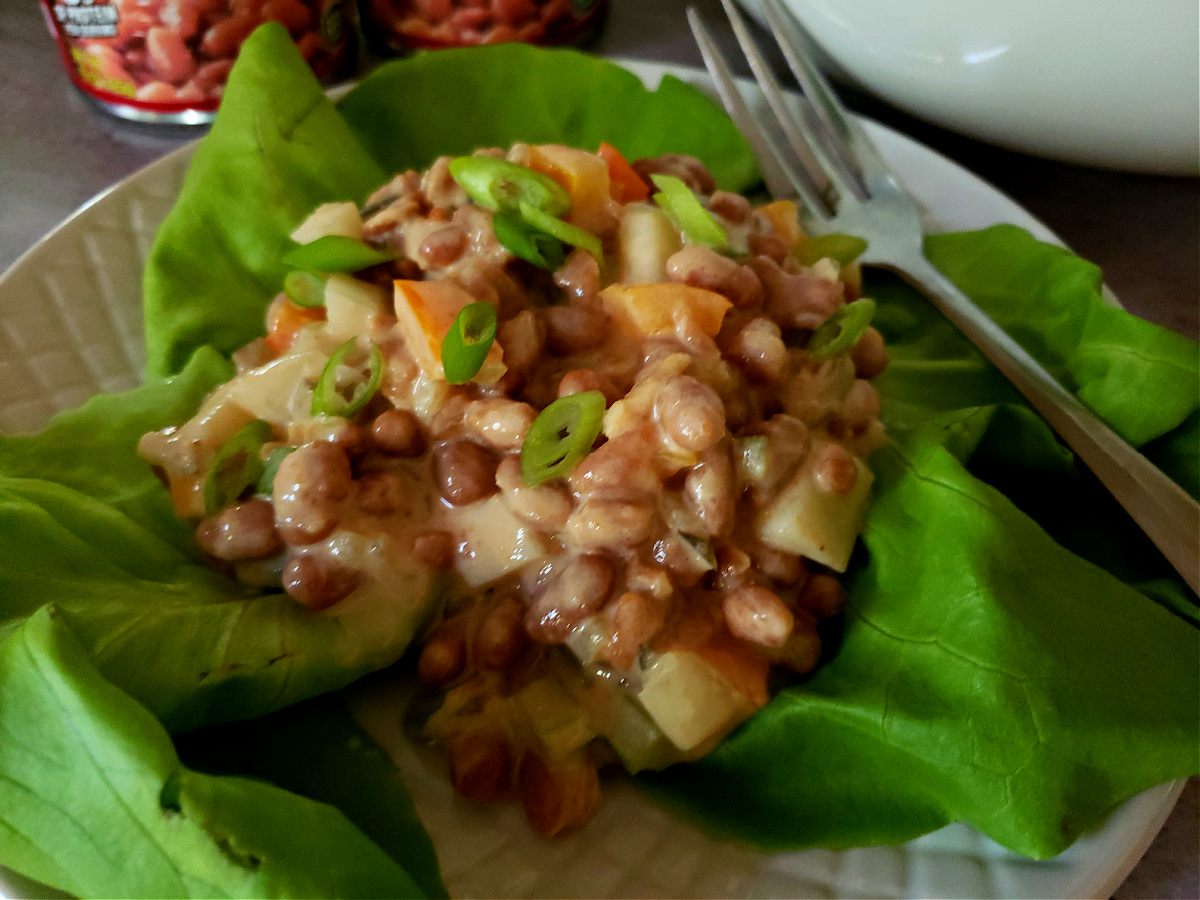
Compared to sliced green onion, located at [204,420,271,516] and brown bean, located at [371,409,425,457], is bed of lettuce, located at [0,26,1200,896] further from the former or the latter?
brown bean, located at [371,409,425,457]

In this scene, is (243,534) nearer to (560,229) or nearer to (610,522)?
(610,522)

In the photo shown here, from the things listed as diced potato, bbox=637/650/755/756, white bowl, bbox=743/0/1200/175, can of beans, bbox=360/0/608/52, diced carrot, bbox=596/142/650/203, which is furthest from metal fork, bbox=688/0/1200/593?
diced potato, bbox=637/650/755/756

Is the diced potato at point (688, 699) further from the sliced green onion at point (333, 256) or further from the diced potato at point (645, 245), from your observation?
the sliced green onion at point (333, 256)

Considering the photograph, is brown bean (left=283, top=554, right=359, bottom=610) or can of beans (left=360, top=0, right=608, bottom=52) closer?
brown bean (left=283, top=554, right=359, bottom=610)

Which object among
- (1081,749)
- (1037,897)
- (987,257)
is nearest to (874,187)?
(987,257)

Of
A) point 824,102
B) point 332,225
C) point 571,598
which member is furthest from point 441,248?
point 824,102

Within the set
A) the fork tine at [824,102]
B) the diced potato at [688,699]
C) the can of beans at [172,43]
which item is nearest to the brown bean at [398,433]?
the diced potato at [688,699]
